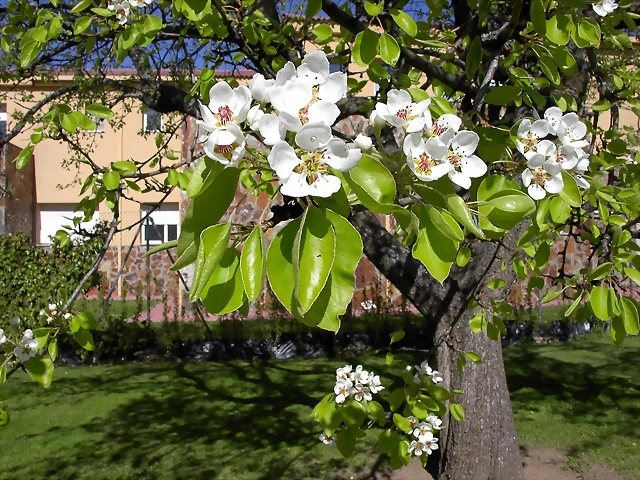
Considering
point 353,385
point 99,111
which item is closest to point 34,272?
point 99,111

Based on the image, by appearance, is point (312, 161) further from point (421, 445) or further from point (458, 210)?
point (421, 445)

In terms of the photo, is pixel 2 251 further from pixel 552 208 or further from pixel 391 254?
pixel 552 208

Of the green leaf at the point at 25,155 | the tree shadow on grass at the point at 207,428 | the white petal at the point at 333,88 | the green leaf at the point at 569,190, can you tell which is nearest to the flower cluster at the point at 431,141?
the white petal at the point at 333,88

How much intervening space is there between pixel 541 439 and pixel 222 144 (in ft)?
14.8

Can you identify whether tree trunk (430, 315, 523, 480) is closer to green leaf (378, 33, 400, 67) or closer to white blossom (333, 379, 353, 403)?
white blossom (333, 379, 353, 403)

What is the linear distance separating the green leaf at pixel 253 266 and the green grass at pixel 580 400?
13.6 feet

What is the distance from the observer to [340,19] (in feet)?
6.14

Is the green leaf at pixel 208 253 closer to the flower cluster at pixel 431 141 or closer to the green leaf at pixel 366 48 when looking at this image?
the flower cluster at pixel 431 141

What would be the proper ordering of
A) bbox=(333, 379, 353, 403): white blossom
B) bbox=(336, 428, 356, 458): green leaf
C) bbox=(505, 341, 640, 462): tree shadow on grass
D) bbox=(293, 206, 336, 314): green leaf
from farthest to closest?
bbox=(505, 341, 640, 462): tree shadow on grass < bbox=(333, 379, 353, 403): white blossom < bbox=(336, 428, 356, 458): green leaf < bbox=(293, 206, 336, 314): green leaf

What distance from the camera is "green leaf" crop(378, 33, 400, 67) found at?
1.43 metres

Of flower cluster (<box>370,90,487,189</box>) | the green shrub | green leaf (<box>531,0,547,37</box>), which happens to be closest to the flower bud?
flower cluster (<box>370,90,487,189</box>)

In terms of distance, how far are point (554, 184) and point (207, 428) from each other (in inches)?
168

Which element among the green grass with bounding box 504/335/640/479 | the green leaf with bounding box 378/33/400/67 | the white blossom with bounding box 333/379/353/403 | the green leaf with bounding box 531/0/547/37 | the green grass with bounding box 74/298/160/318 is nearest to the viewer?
the green leaf with bounding box 531/0/547/37

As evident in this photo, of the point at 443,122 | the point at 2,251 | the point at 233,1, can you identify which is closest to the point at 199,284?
the point at 443,122
